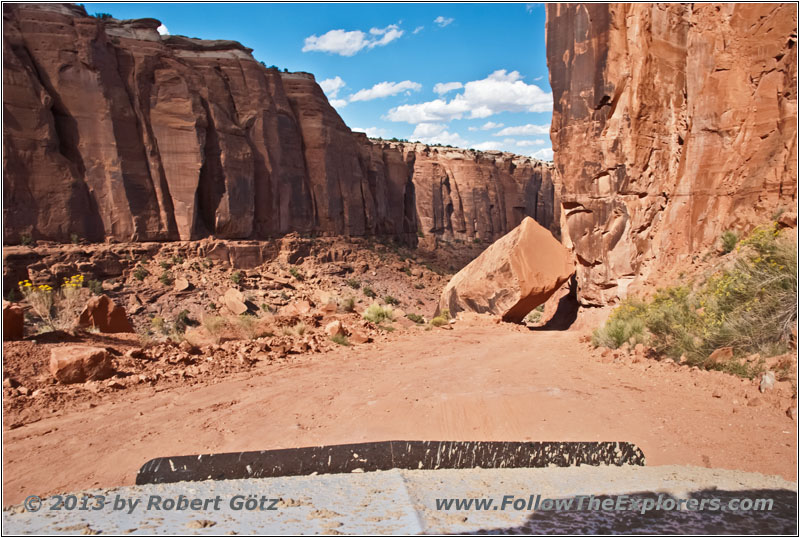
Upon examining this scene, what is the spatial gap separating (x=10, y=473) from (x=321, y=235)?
34.5 metres

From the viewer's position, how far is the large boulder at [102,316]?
11.2 metres

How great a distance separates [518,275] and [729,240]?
25.2 feet

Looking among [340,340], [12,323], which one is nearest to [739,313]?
[340,340]

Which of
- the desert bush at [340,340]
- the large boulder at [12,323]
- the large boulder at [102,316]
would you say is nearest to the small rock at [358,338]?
the desert bush at [340,340]

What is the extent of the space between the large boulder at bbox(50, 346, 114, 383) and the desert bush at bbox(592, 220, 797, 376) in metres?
8.61

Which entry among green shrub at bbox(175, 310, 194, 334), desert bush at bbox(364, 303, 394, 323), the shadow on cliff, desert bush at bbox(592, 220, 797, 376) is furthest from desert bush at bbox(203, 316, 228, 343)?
green shrub at bbox(175, 310, 194, 334)

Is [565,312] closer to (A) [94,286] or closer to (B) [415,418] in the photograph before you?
(B) [415,418]

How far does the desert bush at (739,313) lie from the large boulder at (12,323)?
10.4m

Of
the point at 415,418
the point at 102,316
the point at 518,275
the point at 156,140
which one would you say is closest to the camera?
the point at 415,418

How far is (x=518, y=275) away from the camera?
60.2 ft

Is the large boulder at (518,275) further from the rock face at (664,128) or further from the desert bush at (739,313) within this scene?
the desert bush at (739,313)

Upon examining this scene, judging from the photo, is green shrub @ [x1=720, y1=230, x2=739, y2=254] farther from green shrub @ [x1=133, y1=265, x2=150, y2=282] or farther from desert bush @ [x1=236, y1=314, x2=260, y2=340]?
green shrub @ [x1=133, y1=265, x2=150, y2=282]

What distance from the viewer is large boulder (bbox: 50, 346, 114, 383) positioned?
733 cm

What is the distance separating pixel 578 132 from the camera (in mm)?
18188
